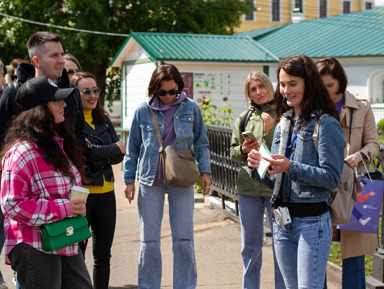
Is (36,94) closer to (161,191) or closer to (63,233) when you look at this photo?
(63,233)

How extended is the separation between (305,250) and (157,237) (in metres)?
1.71

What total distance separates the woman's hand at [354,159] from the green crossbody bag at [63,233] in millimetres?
2025

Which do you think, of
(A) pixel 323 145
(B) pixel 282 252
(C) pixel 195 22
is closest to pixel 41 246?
(B) pixel 282 252

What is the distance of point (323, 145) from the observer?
3387mm

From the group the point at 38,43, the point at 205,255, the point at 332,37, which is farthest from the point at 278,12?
the point at 38,43

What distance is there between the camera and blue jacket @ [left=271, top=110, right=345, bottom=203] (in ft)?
11.0

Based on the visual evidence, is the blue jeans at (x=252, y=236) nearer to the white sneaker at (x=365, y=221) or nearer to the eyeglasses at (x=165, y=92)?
the white sneaker at (x=365, y=221)

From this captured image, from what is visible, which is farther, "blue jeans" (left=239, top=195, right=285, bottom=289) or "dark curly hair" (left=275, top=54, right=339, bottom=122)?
"blue jeans" (left=239, top=195, right=285, bottom=289)

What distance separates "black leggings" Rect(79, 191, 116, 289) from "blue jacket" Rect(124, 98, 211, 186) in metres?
0.29

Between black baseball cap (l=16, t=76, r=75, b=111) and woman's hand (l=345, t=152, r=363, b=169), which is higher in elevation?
black baseball cap (l=16, t=76, r=75, b=111)

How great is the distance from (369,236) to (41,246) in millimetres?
2501

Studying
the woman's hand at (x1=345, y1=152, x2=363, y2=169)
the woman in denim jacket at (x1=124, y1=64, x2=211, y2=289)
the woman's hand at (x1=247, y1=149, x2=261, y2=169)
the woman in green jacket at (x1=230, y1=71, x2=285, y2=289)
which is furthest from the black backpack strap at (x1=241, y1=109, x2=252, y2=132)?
the woman's hand at (x1=247, y1=149, x2=261, y2=169)

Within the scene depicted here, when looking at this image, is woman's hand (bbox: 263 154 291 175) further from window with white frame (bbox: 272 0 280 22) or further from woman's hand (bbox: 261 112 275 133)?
window with white frame (bbox: 272 0 280 22)

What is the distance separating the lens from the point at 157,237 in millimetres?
4836
